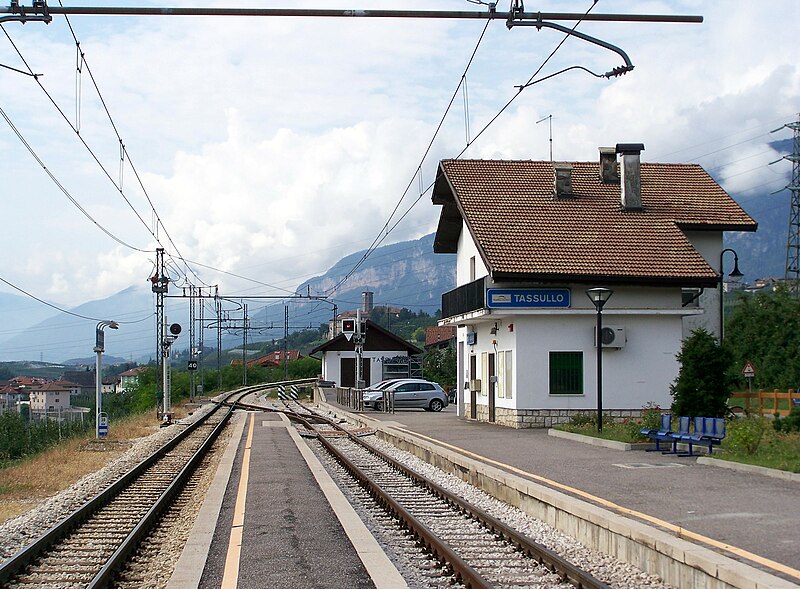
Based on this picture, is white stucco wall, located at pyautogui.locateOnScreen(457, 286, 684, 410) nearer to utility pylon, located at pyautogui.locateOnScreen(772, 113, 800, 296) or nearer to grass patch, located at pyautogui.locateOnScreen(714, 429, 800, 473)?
grass patch, located at pyautogui.locateOnScreen(714, 429, 800, 473)

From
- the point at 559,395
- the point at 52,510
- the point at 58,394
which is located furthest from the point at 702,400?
the point at 58,394

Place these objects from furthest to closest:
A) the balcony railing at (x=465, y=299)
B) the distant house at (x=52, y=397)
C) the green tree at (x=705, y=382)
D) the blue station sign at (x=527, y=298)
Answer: the distant house at (x=52, y=397), the balcony railing at (x=465, y=299), the blue station sign at (x=527, y=298), the green tree at (x=705, y=382)

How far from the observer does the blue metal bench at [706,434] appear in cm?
1648

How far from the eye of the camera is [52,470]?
1995 cm

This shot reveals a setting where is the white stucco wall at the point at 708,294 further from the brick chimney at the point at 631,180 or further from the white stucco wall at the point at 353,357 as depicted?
the white stucco wall at the point at 353,357

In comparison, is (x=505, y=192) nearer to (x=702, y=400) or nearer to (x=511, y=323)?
(x=511, y=323)

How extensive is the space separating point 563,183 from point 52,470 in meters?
17.8

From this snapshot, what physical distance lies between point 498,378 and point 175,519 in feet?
54.9

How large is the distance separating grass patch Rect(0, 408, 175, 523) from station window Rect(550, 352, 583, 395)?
11.5 metres

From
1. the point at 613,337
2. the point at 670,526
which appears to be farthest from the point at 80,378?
the point at 670,526

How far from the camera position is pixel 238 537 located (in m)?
10.9

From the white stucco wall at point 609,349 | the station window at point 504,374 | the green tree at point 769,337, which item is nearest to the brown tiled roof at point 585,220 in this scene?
the white stucco wall at point 609,349

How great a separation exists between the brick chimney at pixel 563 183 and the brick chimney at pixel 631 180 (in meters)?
1.61

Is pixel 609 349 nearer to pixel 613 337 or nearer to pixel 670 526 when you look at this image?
pixel 613 337
